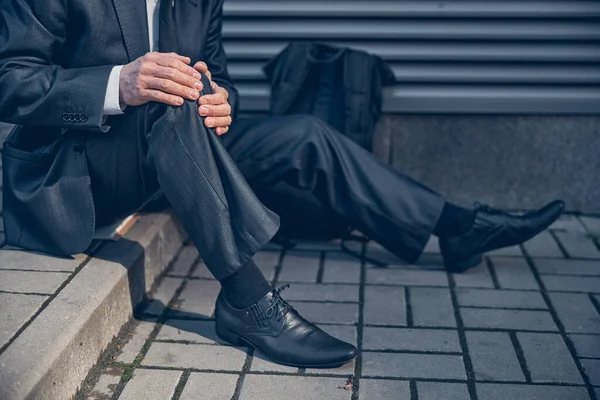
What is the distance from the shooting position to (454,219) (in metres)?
3.86

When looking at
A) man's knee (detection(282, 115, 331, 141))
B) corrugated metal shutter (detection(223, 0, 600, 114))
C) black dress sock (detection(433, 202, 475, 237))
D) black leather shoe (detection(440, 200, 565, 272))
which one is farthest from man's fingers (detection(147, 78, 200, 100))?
corrugated metal shutter (detection(223, 0, 600, 114))

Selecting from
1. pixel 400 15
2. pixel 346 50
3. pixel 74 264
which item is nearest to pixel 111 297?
pixel 74 264

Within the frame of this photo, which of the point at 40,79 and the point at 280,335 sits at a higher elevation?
the point at 40,79

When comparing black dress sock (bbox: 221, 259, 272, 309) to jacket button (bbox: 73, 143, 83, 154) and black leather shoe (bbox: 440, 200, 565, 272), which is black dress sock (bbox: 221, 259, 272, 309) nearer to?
jacket button (bbox: 73, 143, 83, 154)

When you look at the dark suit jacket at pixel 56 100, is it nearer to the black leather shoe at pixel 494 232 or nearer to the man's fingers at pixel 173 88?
the man's fingers at pixel 173 88

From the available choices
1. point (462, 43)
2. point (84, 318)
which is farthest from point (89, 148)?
point (462, 43)

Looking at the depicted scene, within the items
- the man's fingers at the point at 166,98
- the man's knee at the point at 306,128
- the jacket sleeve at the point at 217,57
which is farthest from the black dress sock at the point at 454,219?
the man's fingers at the point at 166,98

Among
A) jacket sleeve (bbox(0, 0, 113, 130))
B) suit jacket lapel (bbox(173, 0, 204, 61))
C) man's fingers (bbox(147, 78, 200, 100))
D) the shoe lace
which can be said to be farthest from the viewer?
suit jacket lapel (bbox(173, 0, 204, 61))

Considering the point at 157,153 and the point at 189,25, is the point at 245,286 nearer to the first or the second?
the point at 157,153

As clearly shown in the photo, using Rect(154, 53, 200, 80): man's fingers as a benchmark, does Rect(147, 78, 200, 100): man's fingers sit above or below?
below

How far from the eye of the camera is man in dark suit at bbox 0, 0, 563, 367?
9.86ft

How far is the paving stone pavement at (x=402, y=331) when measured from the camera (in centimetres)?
299

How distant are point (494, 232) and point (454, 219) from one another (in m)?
0.20

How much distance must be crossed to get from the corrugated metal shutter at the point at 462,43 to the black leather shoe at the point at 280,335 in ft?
6.26
